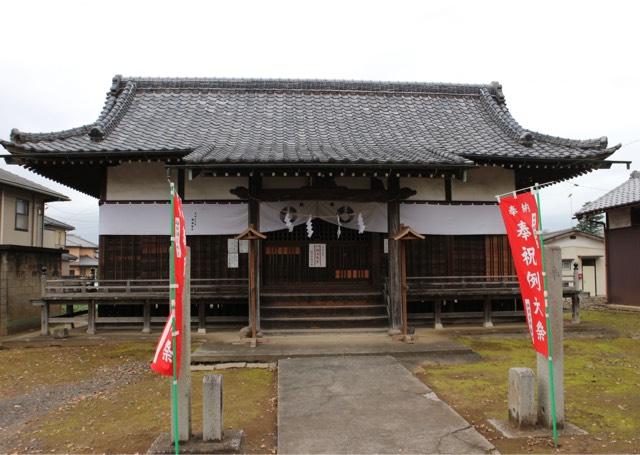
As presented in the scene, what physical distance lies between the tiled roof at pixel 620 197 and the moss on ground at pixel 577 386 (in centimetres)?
920

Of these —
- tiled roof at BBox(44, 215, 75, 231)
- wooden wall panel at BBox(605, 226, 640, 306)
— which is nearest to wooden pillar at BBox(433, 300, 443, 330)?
wooden wall panel at BBox(605, 226, 640, 306)

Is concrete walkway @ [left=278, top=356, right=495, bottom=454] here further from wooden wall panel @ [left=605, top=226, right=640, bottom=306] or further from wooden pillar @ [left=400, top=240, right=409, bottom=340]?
A: wooden wall panel @ [left=605, top=226, right=640, bottom=306]

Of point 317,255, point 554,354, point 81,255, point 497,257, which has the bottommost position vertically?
point 554,354

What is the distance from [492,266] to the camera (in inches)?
484

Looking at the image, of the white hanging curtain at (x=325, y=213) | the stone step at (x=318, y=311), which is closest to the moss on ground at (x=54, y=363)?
the stone step at (x=318, y=311)

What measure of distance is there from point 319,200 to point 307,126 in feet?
11.1

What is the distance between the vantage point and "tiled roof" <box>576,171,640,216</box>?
1807 centimetres

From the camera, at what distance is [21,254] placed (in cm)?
1378

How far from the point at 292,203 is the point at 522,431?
7.51 meters

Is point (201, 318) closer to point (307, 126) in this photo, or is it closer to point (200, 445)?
point (307, 126)

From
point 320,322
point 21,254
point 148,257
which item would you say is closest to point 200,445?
point 320,322

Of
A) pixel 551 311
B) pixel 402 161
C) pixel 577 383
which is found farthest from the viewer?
pixel 402 161

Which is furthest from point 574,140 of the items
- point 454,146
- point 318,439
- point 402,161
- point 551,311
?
point 318,439

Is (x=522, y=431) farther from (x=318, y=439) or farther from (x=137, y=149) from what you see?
(x=137, y=149)
